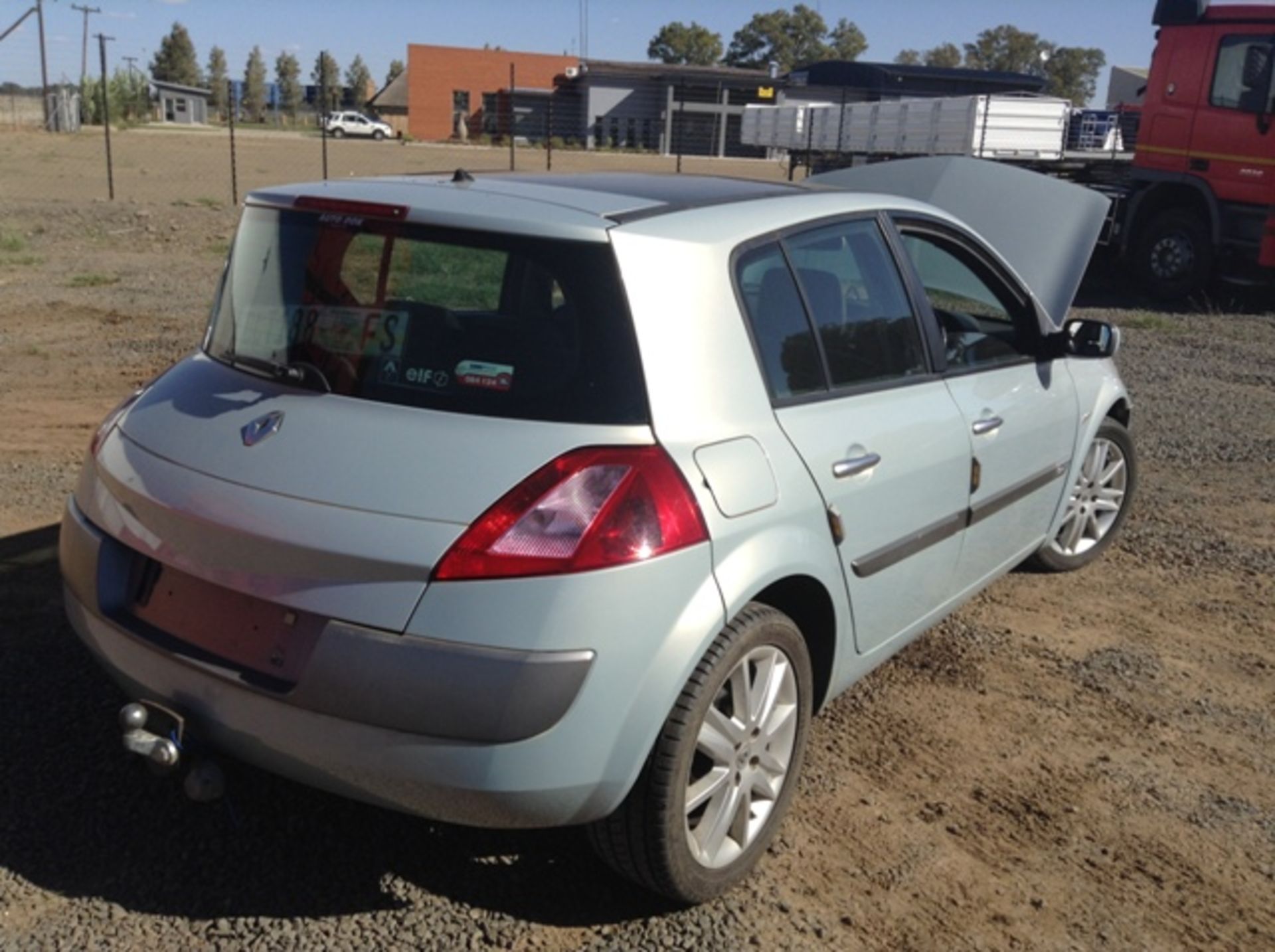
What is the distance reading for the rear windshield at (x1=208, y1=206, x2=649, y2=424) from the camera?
8.87 feet

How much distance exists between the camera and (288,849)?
10.1 ft

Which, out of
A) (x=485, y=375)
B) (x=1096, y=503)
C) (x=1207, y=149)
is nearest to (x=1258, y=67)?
(x=1207, y=149)

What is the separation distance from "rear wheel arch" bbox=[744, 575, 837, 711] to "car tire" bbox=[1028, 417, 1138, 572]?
2.01 m

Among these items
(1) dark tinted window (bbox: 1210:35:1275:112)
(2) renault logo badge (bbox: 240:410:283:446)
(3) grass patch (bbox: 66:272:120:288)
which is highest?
(1) dark tinted window (bbox: 1210:35:1275:112)

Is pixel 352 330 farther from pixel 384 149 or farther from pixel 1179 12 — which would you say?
pixel 384 149

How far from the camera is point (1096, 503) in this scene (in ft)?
17.4

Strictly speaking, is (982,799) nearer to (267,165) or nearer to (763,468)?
(763,468)

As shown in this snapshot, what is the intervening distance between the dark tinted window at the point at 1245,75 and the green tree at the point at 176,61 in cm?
11411

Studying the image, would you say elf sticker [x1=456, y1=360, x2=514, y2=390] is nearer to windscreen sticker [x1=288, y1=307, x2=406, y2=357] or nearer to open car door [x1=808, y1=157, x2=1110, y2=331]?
windscreen sticker [x1=288, y1=307, x2=406, y2=357]

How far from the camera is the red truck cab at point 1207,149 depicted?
12.7 metres

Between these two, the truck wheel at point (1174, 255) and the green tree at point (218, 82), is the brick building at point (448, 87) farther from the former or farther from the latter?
the truck wheel at point (1174, 255)

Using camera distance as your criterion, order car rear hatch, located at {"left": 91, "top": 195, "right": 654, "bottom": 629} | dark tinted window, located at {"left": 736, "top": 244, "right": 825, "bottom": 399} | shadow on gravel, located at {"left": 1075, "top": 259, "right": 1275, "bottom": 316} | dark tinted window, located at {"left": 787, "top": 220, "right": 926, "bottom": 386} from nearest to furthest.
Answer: car rear hatch, located at {"left": 91, "top": 195, "right": 654, "bottom": 629}
dark tinted window, located at {"left": 736, "top": 244, "right": 825, "bottom": 399}
dark tinted window, located at {"left": 787, "top": 220, "right": 926, "bottom": 386}
shadow on gravel, located at {"left": 1075, "top": 259, "right": 1275, "bottom": 316}

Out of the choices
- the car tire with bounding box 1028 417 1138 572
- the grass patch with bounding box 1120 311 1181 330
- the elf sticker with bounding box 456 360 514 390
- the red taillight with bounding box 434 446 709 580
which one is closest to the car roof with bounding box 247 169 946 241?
the elf sticker with bounding box 456 360 514 390

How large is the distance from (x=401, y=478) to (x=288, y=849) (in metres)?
1.11
